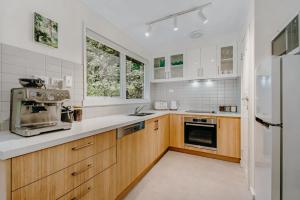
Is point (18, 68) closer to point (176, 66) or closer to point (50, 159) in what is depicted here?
point (50, 159)

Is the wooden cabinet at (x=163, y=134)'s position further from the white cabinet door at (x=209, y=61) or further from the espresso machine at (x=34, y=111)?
the espresso machine at (x=34, y=111)

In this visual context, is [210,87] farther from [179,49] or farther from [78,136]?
[78,136]

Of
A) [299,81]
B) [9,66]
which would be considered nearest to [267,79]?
[299,81]

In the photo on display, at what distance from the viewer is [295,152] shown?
0.82m

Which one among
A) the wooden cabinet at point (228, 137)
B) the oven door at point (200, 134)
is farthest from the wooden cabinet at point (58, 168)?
the wooden cabinet at point (228, 137)

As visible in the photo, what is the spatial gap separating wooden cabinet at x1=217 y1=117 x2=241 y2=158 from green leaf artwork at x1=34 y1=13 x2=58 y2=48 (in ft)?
8.90

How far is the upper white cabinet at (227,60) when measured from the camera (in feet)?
9.05

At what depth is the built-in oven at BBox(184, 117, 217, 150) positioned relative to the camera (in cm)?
271

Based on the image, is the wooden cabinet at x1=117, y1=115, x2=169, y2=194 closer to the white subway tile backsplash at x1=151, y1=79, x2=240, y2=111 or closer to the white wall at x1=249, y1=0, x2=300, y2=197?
the white subway tile backsplash at x1=151, y1=79, x2=240, y2=111

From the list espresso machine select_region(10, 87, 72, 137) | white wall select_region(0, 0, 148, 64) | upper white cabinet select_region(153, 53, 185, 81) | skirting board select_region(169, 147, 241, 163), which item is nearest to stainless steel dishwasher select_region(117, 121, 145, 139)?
espresso machine select_region(10, 87, 72, 137)

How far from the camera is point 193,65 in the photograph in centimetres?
314

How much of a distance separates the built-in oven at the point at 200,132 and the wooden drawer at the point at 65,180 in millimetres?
1926

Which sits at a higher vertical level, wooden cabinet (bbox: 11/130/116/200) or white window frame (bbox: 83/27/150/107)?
white window frame (bbox: 83/27/150/107)

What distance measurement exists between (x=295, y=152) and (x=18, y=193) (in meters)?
1.52
